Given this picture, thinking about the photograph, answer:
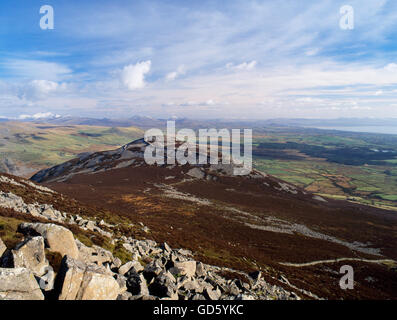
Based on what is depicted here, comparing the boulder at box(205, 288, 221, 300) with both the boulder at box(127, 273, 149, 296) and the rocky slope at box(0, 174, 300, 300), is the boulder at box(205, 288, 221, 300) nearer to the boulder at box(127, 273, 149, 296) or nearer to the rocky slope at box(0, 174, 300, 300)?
the rocky slope at box(0, 174, 300, 300)

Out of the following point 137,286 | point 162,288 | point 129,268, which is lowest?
point 162,288

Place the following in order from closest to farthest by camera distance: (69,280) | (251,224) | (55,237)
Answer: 1. (69,280)
2. (55,237)
3. (251,224)

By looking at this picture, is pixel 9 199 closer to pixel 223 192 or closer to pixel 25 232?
pixel 25 232

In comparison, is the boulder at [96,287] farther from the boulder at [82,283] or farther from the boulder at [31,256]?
the boulder at [31,256]

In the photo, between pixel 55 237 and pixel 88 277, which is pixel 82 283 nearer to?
pixel 88 277

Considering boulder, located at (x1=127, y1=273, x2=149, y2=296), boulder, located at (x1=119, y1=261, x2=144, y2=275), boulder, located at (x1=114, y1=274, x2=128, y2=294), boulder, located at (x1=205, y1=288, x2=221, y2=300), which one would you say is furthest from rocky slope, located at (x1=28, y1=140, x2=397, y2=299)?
boulder, located at (x1=114, y1=274, x2=128, y2=294)

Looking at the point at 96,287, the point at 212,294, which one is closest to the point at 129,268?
the point at 96,287

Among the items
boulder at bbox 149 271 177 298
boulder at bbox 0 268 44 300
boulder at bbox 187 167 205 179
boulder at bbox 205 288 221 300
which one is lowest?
boulder at bbox 187 167 205 179
